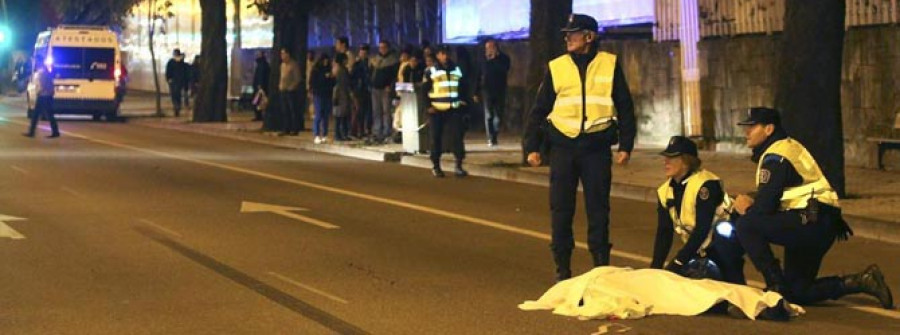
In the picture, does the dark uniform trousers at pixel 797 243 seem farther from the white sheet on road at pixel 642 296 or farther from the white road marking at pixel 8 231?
the white road marking at pixel 8 231

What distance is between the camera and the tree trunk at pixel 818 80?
1560 cm

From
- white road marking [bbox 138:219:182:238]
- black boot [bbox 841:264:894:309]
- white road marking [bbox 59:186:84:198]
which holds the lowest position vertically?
black boot [bbox 841:264:894:309]

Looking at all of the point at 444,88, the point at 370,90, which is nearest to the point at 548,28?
the point at 444,88

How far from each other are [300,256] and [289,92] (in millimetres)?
16918

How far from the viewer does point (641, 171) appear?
19453 mm

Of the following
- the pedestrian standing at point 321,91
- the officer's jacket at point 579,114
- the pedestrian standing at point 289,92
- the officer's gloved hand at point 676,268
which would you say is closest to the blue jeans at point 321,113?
the pedestrian standing at point 321,91

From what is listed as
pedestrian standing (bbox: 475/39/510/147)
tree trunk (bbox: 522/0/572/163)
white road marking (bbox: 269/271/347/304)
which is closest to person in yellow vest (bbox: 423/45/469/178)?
tree trunk (bbox: 522/0/572/163)

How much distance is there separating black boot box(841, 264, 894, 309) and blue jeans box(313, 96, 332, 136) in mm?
17837

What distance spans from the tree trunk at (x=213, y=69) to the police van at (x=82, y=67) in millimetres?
2324

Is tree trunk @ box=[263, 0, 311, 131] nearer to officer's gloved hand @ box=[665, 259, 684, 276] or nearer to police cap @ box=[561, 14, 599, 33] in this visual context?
police cap @ box=[561, 14, 599, 33]

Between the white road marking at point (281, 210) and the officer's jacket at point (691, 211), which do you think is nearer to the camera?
the officer's jacket at point (691, 211)

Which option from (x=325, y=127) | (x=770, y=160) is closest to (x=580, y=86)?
(x=770, y=160)

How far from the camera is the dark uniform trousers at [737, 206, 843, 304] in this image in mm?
9109

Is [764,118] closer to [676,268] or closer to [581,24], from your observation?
[676,268]
